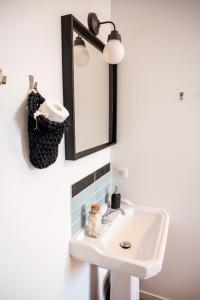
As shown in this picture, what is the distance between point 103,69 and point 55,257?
120cm

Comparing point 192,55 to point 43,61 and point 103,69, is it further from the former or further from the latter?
point 43,61

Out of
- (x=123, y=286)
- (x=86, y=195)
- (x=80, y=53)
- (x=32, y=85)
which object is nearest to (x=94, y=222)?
(x=86, y=195)

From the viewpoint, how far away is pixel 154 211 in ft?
5.26

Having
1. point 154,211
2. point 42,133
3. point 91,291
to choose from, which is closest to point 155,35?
point 42,133

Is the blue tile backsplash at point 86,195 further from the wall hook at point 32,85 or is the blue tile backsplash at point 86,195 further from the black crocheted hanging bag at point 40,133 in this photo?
the wall hook at point 32,85

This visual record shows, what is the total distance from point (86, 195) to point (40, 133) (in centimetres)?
64

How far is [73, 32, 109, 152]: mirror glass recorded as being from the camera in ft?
3.71

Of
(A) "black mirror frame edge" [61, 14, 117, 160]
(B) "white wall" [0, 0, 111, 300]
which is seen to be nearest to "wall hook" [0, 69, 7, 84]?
(B) "white wall" [0, 0, 111, 300]

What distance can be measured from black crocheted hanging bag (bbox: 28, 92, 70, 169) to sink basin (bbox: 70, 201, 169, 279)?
0.59 m

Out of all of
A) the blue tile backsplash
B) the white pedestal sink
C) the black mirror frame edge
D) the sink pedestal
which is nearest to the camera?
the black mirror frame edge

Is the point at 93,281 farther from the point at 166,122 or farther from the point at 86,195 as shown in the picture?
the point at 166,122

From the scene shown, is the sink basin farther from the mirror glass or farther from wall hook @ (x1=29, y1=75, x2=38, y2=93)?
wall hook @ (x1=29, y1=75, x2=38, y2=93)

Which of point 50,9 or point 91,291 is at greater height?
point 50,9

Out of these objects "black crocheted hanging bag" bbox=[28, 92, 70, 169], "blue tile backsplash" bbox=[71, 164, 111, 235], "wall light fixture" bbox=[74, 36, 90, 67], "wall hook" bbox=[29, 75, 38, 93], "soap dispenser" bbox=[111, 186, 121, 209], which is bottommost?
"soap dispenser" bbox=[111, 186, 121, 209]
